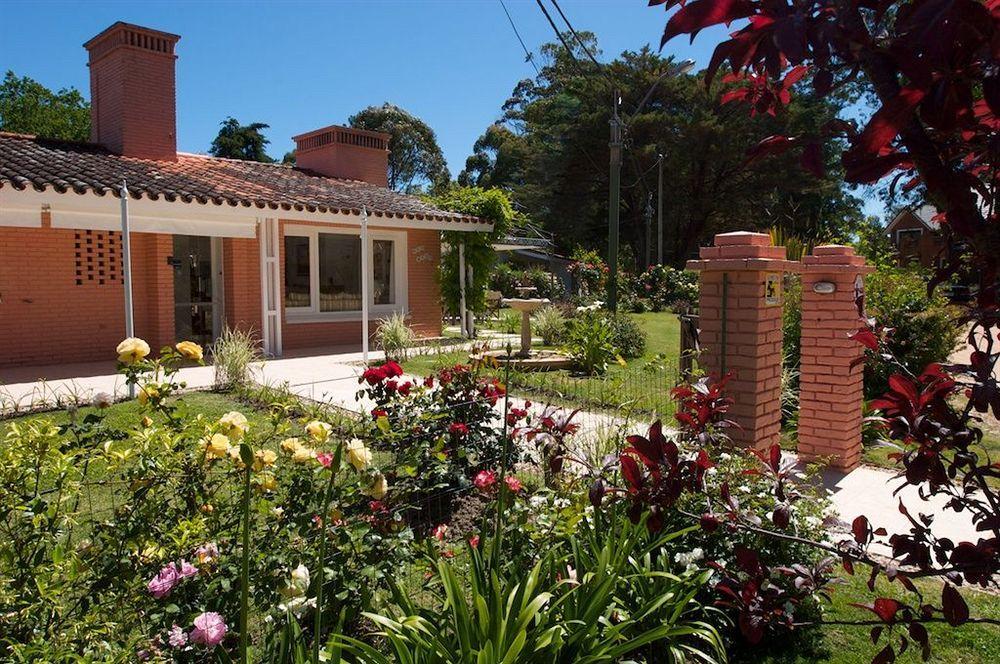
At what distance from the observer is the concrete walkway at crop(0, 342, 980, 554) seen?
4875 millimetres

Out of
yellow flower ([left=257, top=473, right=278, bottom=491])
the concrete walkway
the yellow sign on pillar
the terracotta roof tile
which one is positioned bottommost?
the concrete walkway

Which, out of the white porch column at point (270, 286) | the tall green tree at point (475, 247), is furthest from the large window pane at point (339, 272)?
the tall green tree at point (475, 247)

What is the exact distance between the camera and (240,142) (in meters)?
56.4

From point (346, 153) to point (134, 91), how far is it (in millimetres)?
7100

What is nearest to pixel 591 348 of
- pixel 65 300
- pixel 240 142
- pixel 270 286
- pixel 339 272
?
pixel 270 286

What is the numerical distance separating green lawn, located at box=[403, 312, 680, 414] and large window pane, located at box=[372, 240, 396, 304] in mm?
3550

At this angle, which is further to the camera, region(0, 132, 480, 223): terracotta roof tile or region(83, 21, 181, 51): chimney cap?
region(83, 21, 181, 51): chimney cap

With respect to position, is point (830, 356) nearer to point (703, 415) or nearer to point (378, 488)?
point (703, 415)

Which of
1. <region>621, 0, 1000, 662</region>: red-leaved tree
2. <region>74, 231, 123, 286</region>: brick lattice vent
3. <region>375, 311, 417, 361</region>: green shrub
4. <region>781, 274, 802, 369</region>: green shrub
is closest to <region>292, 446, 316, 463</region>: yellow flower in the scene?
<region>621, 0, 1000, 662</region>: red-leaved tree

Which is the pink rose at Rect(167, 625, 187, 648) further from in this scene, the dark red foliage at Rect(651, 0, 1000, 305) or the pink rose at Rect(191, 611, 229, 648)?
the dark red foliage at Rect(651, 0, 1000, 305)

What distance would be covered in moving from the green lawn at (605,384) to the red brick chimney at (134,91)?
795cm

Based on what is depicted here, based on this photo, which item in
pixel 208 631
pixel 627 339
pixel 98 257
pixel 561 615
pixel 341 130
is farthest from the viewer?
pixel 341 130

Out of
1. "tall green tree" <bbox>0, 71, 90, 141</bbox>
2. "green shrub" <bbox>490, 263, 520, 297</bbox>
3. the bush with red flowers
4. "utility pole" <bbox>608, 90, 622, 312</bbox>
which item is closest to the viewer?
the bush with red flowers

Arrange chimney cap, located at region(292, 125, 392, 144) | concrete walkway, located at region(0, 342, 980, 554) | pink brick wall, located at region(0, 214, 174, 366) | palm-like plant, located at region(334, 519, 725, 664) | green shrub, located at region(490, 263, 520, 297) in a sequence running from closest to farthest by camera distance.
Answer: palm-like plant, located at region(334, 519, 725, 664), concrete walkway, located at region(0, 342, 980, 554), pink brick wall, located at region(0, 214, 174, 366), chimney cap, located at region(292, 125, 392, 144), green shrub, located at region(490, 263, 520, 297)
